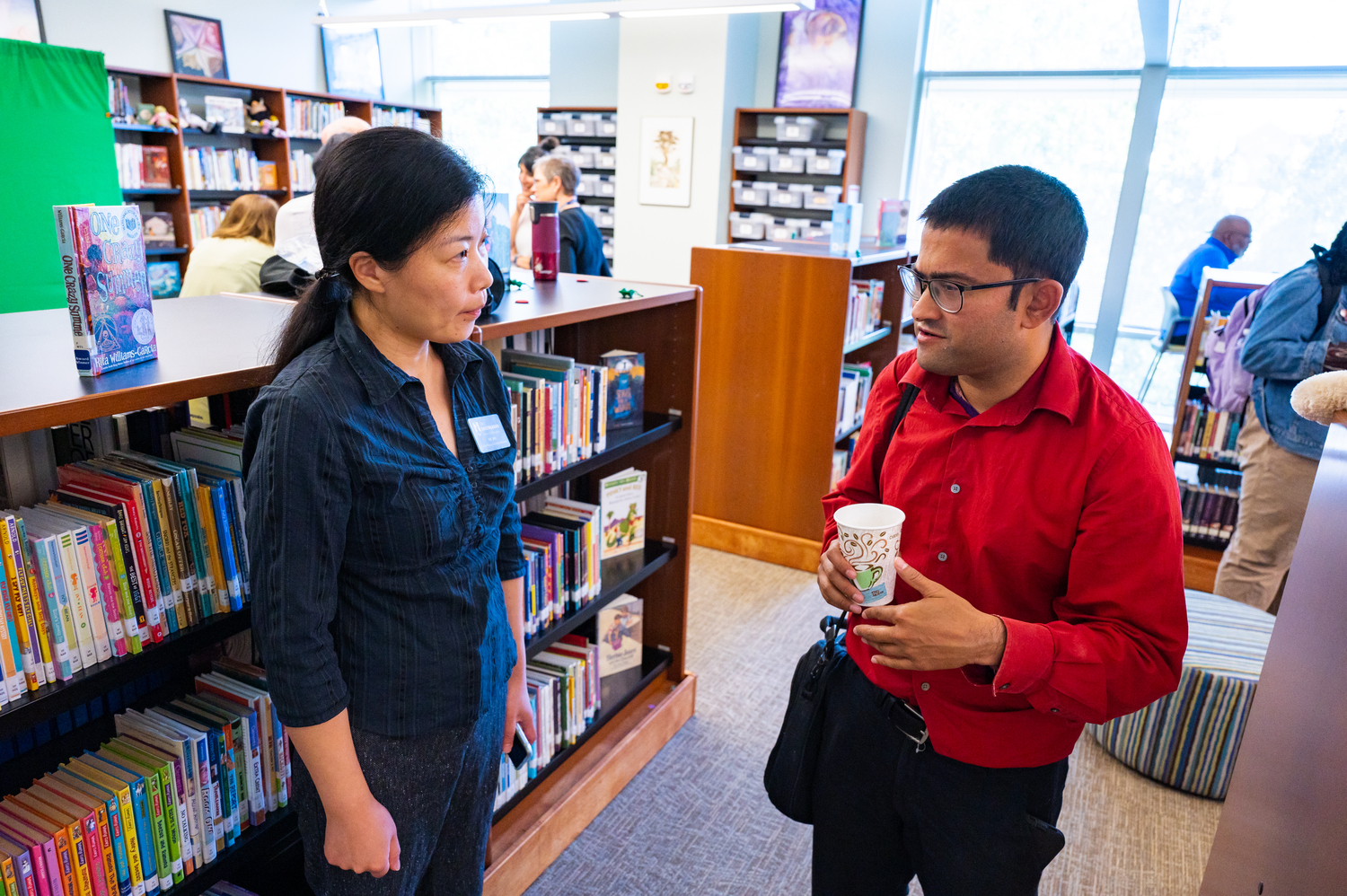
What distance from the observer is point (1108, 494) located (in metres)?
1.09

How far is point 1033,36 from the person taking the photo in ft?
23.2

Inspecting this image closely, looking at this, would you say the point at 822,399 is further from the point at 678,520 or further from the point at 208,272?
the point at 208,272

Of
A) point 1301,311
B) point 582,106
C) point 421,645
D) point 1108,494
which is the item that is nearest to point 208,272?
point 421,645

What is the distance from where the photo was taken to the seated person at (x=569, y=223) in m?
4.28

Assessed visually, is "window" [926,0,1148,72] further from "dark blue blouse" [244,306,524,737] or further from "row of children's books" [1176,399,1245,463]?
"dark blue blouse" [244,306,524,737]

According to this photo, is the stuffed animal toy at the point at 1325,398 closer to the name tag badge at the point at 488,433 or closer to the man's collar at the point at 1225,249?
the name tag badge at the point at 488,433

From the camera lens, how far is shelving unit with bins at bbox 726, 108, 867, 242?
290 inches

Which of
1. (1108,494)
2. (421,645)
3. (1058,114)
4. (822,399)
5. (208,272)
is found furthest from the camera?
(1058,114)

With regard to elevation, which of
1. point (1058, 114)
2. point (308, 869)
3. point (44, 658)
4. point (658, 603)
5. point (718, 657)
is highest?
point (1058, 114)

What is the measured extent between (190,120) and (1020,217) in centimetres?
744

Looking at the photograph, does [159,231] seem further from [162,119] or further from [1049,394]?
[1049,394]

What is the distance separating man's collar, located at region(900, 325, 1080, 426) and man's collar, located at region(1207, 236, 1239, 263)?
219 inches

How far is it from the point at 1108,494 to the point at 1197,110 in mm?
7239

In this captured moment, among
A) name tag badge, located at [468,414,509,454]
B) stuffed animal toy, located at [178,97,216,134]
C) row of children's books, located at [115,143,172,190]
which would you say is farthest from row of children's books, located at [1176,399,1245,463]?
stuffed animal toy, located at [178,97,216,134]
